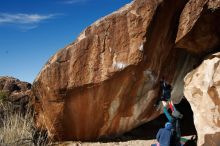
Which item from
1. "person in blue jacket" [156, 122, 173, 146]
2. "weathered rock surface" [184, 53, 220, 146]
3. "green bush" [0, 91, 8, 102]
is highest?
"green bush" [0, 91, 8, 102]

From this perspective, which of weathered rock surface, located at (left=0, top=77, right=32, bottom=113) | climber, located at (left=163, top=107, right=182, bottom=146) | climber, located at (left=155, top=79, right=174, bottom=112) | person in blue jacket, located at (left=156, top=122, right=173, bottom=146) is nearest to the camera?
person in blue jacket, located at (left=156, top=122, right=173, bottom=146)

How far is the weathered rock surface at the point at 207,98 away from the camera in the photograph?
7.27 meters

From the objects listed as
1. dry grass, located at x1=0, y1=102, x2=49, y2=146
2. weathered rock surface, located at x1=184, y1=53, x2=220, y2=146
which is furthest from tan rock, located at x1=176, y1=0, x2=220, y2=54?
dry grass, located at x1=0, y1=102, x2=49, y2=146

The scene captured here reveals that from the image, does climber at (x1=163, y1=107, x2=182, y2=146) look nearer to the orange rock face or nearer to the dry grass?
the orange rock face

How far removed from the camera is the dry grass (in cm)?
870

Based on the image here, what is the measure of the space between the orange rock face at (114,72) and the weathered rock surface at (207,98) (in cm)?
100

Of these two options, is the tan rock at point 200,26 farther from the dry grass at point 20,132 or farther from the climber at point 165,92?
the dry grass at point 20,132

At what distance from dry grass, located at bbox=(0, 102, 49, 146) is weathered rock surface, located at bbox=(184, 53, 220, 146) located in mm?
3354

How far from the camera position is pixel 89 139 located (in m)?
9.09

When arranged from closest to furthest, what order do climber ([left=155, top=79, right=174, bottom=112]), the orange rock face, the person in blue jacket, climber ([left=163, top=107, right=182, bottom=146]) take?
the person in blue jacket → climber ([left=163, top=107, right=182, bottom=146]) → the orange rock face → climber ([left=155, top=79, right=174, bottom=112])

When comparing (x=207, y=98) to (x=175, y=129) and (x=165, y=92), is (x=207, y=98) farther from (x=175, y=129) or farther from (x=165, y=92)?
(x=165, y=92)

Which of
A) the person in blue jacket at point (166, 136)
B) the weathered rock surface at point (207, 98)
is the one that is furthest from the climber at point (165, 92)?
the person in blue jacket at point (166, 136)

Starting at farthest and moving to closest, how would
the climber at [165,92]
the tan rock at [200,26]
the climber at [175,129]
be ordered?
the climber at [165,92], the tan rock at [200,26], the climber at [175,129]

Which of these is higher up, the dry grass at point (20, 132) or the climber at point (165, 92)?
the climber at point (165, 92)
